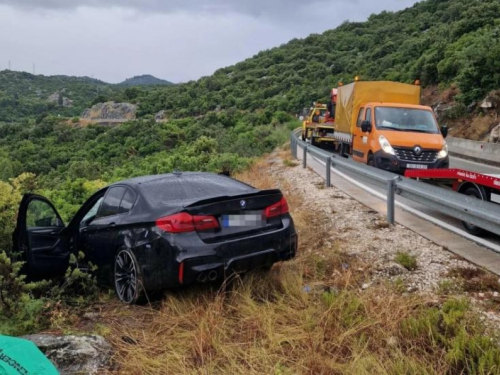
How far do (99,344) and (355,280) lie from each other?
2.71 meters

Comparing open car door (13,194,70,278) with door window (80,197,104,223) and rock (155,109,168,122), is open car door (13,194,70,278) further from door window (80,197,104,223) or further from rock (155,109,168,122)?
rock (155,109,168,122)

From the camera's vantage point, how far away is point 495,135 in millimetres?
19594

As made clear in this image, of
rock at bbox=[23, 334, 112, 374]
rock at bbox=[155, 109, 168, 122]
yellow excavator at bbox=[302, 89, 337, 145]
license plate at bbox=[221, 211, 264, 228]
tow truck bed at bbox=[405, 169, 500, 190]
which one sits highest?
rock at bbox=[155, 109, 168, 122]

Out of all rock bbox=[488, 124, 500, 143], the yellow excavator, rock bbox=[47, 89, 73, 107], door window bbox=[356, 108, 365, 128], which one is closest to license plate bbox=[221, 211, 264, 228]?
door window bbox=[356, 108, 365, 128]

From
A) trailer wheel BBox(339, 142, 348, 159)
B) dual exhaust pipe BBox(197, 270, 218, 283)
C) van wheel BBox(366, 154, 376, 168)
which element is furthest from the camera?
trailer wheel BBox(339, 142, 348, 159)

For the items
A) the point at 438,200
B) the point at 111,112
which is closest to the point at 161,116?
the point at 111,112

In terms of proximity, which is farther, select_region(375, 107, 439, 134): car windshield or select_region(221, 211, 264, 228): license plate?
select_region(375, 107, 439, 134): car windshield

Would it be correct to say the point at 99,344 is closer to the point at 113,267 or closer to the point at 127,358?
the point at 127,358

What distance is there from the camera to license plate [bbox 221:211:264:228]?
466 centimetres

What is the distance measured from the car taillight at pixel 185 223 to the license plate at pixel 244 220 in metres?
0.16

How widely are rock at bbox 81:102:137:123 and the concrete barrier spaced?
221 ft

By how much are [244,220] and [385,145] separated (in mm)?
7210

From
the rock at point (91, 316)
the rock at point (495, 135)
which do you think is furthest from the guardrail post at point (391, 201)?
the rock at point (495, 135)

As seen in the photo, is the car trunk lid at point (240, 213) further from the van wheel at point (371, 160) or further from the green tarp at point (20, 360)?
the van wheel at point (371, 160)
